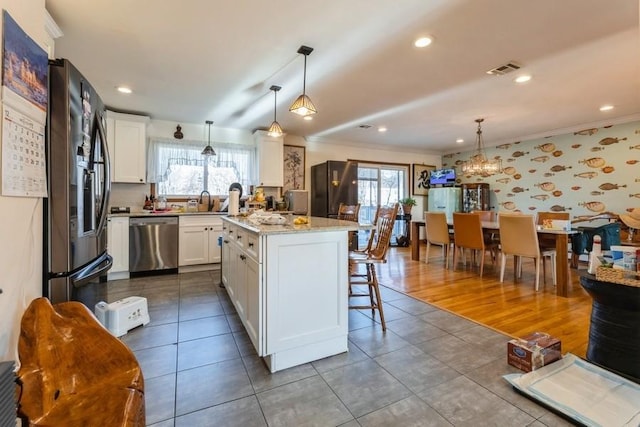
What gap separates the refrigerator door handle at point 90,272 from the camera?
1.59 meters

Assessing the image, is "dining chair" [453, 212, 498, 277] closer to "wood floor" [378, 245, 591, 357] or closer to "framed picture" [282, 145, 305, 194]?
"wood floor" [378, 245, 591, 357]

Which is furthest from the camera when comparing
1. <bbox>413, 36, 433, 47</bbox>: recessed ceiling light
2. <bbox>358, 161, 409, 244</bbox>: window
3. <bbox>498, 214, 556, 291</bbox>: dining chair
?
<bbox>358, 161, 409, 244</bbox>: window

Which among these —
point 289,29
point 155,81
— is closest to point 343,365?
point 289,29

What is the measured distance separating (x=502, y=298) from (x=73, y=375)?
361 cm

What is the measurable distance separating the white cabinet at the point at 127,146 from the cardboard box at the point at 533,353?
486 centimetres

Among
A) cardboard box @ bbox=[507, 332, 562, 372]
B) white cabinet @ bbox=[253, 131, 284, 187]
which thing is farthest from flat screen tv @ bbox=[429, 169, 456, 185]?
cardboard box @ bbox=[507, 332, 562, 372]

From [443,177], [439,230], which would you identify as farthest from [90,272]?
[443,177]

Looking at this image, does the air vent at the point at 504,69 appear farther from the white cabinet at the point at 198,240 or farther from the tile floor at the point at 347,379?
the white cabinet at the point at 198,240

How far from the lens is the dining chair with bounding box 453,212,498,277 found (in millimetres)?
4141

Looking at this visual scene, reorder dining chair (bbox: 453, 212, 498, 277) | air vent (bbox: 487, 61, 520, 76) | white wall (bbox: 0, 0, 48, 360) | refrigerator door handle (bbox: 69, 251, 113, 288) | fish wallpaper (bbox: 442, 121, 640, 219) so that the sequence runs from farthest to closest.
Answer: fish wallpaper (bbox: 442, 121, 640, 219) < dining chair (bbox: 453, 212, 498, 277) < air vent (bbox: 487, 61, 520, 76) < refrigerator door handle (bbox: 69, 251, 113, 288) < white wall (bbox: 0, 0, 48, 360)

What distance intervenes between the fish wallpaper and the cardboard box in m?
4.49

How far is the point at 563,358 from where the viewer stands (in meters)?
1.89

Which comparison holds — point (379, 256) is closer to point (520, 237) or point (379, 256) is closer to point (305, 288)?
point (305, 288)

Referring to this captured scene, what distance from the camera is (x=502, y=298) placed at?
3.20 meters
